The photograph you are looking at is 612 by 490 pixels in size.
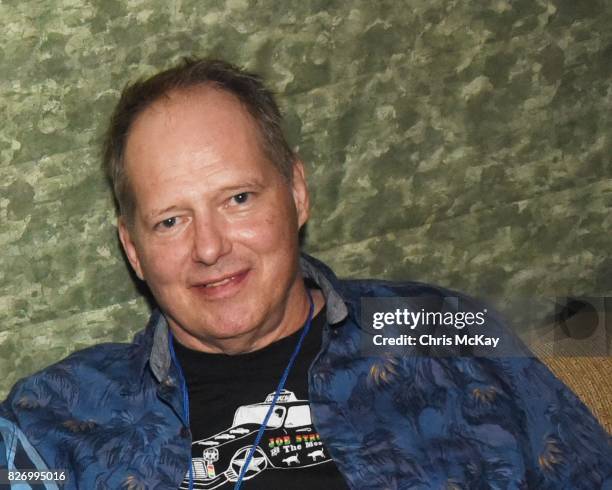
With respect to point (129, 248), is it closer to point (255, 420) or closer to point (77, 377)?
point (77, 377)

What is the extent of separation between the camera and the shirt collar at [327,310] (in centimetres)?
203

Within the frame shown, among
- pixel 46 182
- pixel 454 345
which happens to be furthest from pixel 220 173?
pixel 454 345

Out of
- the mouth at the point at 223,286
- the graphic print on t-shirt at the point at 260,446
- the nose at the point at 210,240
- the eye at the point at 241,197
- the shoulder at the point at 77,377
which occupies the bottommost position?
the graphic print on t-shirt at the point at 260,446

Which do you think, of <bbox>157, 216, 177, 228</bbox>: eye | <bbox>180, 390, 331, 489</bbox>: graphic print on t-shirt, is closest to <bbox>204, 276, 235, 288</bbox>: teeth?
<bbox>157, 216, 177, 228</bbox>: eye

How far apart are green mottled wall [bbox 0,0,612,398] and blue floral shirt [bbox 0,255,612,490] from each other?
218 mm

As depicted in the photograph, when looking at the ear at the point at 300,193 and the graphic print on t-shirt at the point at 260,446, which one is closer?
the graphic print on t-shirt at the point at 260,446

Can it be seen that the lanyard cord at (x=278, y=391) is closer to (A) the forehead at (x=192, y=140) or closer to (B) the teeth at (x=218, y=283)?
(B) the teeth at (x=218, y=283)

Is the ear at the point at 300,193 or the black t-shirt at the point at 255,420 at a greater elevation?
the ear at the point at 300,193

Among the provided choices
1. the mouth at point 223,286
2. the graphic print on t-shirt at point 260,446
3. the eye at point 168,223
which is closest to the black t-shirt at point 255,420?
the graphic print on t-shirt at point 260,446

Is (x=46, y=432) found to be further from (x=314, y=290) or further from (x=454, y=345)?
(x=454, y=345)

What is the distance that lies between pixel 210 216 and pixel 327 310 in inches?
12.8

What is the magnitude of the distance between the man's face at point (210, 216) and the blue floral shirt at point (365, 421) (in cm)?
15

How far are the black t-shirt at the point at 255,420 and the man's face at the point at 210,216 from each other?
0.26 feet

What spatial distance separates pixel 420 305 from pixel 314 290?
9.0 inches
